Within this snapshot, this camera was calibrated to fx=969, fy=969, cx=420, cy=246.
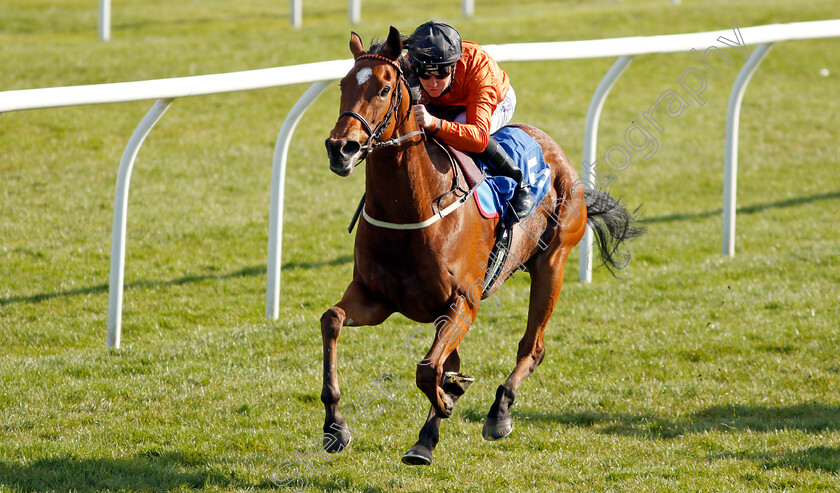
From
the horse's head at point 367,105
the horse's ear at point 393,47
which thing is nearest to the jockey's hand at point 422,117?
the horse's head at point 367,105

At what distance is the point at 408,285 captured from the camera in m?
3.87

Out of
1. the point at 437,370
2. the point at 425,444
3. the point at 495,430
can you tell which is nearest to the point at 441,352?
the point at 437,370

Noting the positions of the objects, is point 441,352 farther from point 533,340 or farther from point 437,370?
point 533,340

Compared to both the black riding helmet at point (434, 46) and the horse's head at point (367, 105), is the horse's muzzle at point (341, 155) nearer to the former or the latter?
the horse's head at point (367, 105)

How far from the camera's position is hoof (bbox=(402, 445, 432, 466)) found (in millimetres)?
3885

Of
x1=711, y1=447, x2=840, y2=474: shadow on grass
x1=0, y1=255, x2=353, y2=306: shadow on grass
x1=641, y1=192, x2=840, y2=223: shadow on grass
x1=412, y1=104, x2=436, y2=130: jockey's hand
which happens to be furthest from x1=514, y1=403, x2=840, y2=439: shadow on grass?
x1=641, y1=192, x2=840, y2=223: shadow on grass

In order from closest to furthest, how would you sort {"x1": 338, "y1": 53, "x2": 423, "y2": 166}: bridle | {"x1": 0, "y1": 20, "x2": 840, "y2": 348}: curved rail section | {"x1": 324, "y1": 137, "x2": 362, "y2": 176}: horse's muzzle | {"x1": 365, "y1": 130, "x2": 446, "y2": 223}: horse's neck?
{"x1": 324, "y1": 137, "x2": 362, "y2": 176}: horse's muzzle → {"x1": 338, "y1": 53, "x2": 423, "y2": 166}: bridle → {"x1": 365, "y1": 130, "x2": 446, "y2": 223}: horse's neck → {"x1": 0, "y1": 20, "x2": 840, "y2": 348}: curved rail section

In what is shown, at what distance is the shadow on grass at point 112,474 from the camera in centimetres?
394

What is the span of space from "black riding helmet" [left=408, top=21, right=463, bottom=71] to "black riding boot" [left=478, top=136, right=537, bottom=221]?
54 centimetres

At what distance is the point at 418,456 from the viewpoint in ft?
12.8

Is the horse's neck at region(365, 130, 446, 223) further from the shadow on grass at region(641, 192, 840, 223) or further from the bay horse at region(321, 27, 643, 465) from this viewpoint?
the shadow on grass at region(641, 192, 840, 223)

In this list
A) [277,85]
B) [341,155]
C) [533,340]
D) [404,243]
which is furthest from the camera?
[277,85]

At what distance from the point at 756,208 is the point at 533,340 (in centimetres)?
549

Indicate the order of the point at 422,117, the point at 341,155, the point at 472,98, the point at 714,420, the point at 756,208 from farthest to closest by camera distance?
the point at 756,208 < the point at 714,420 < the point at 472,98 < the point at 422,117 < the point at 341,155
